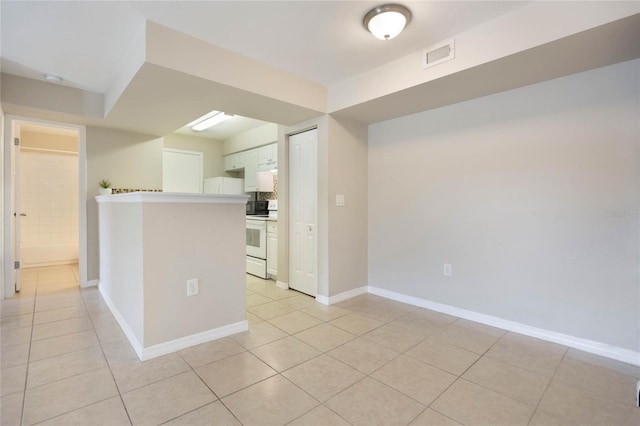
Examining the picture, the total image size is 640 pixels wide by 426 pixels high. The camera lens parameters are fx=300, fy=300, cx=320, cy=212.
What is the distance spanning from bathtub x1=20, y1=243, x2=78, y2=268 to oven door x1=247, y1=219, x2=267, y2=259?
3.55 meters

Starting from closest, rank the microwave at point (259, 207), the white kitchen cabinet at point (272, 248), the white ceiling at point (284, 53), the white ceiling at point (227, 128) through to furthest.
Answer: the white ceiling at point (284, 53) → the white kitchen cabinet at point (272, 248) → the white ceiling at point (227, 128) → the microwave at point (259, 207)

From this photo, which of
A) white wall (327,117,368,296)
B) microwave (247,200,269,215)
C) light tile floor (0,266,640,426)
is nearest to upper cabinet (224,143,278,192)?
microwave (247,200,269,215)

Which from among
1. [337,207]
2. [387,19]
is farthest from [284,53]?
[337,207]

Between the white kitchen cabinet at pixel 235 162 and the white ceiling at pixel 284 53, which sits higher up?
the white ceiling at pixel 284 53

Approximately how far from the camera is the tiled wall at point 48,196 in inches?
214

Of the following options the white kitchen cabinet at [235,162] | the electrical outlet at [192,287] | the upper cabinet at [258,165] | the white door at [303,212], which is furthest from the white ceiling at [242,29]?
the white kitchen cabinet at [235,162]

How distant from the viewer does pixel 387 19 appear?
6.56 feet

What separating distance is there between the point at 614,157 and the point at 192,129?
5.47 meters

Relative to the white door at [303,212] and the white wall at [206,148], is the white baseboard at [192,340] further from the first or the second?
the white wall at [206,148]

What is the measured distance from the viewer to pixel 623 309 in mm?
2162

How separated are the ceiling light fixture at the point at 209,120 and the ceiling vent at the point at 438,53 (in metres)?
2.81

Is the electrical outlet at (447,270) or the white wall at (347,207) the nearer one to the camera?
the electrical outlet at (447,270)

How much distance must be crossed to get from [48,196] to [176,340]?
5382 mm

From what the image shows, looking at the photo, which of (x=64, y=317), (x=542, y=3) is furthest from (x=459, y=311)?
(x=64, y=317)
